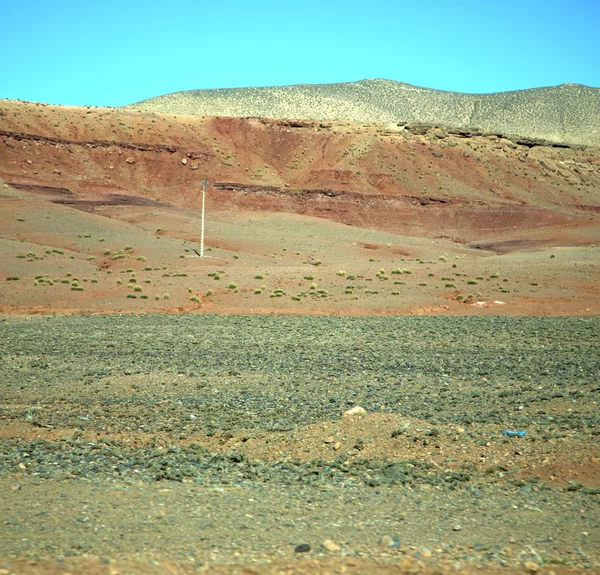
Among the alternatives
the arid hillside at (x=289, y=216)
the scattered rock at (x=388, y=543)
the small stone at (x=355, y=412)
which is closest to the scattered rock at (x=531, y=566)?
the scattered rock at (x=388, y=543)

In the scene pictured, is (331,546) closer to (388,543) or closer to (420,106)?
(388,543)

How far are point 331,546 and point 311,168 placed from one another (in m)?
86.4

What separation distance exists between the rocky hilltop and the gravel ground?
117 meters

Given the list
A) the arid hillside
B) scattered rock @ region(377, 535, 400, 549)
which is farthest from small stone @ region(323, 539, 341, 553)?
the arid hillside

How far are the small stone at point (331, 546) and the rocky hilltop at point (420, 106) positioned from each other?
415 feet

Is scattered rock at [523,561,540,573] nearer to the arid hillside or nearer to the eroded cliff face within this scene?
the arid hillside

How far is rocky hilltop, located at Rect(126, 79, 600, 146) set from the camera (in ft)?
442

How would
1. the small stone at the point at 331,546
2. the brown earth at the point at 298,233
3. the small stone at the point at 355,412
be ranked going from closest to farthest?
the small stone at the point at 331,546, the brown earth at the point at 298,233, the small stone at the point at 355,412

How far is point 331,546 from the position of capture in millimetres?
6301

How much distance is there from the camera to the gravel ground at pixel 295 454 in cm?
642

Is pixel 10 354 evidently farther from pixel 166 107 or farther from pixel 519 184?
pixel 166 107

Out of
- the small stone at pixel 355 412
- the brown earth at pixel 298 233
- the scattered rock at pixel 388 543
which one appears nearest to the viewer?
the scattered rock at pixel 388 543

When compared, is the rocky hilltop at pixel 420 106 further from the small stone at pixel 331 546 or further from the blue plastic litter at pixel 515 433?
the small stone at pixel 331 546

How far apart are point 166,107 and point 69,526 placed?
13293 cm
